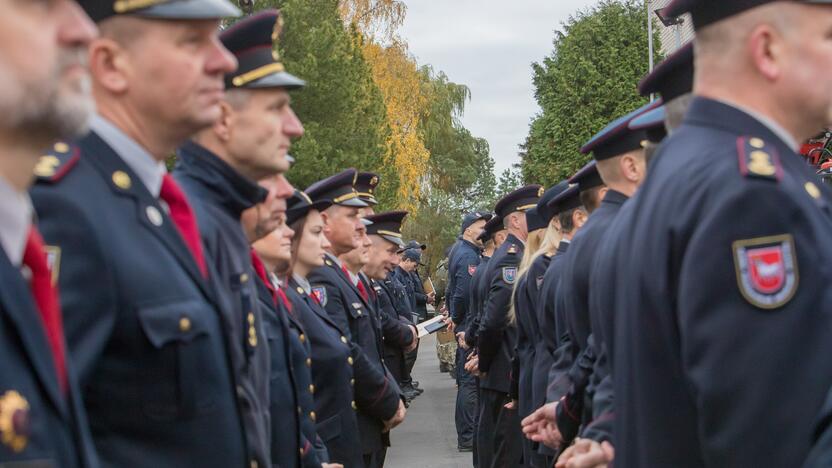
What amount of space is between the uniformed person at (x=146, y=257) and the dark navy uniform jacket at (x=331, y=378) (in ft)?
10.7

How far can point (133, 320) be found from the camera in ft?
10.4

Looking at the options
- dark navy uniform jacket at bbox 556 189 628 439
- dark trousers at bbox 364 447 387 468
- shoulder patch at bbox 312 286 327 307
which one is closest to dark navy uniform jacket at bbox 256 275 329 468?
dark navy uniform jacket at bbox 556 189 628 439

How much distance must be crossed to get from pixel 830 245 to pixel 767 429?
1.40 feet

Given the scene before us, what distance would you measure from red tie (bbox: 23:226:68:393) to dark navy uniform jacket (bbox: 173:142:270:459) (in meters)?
1.09

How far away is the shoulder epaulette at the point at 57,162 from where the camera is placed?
3.12m

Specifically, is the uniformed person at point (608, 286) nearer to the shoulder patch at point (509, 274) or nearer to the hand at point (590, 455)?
the hand at point (590, 455)

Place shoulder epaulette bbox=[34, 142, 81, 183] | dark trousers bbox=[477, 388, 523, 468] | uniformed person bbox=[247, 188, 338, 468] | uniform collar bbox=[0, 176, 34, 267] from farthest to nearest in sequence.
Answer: dark trousers bbox=[477, 388, 523, 468] → uniformed person bbox=[247, 188, 338, 468] → shoulder epaulette bbox=[34, 142, 81, 183] → uniform collar bbox=[0, 176, 34, 267]

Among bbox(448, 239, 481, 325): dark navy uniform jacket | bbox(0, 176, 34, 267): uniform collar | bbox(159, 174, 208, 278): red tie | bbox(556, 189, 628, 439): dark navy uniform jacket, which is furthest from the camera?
bbox(448, 239, 481, 325): dark navy uniform jacket

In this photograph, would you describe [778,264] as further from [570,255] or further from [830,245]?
[570,255]

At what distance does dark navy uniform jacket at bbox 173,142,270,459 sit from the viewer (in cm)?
375

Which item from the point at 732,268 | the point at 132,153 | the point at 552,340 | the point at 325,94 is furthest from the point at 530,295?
the point at 325,94

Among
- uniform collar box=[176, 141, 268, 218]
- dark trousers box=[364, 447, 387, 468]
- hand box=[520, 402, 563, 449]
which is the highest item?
uniform collar box=[176, 141, 268, 218]

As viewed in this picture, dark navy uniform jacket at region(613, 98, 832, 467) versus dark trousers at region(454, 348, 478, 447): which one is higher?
dark navy uniform jacket at region(613, 98, 832, 467)

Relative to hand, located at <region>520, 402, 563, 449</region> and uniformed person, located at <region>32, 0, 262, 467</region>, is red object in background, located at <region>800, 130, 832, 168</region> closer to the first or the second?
hand, located at <region>520, 402, 563, 449</region>
